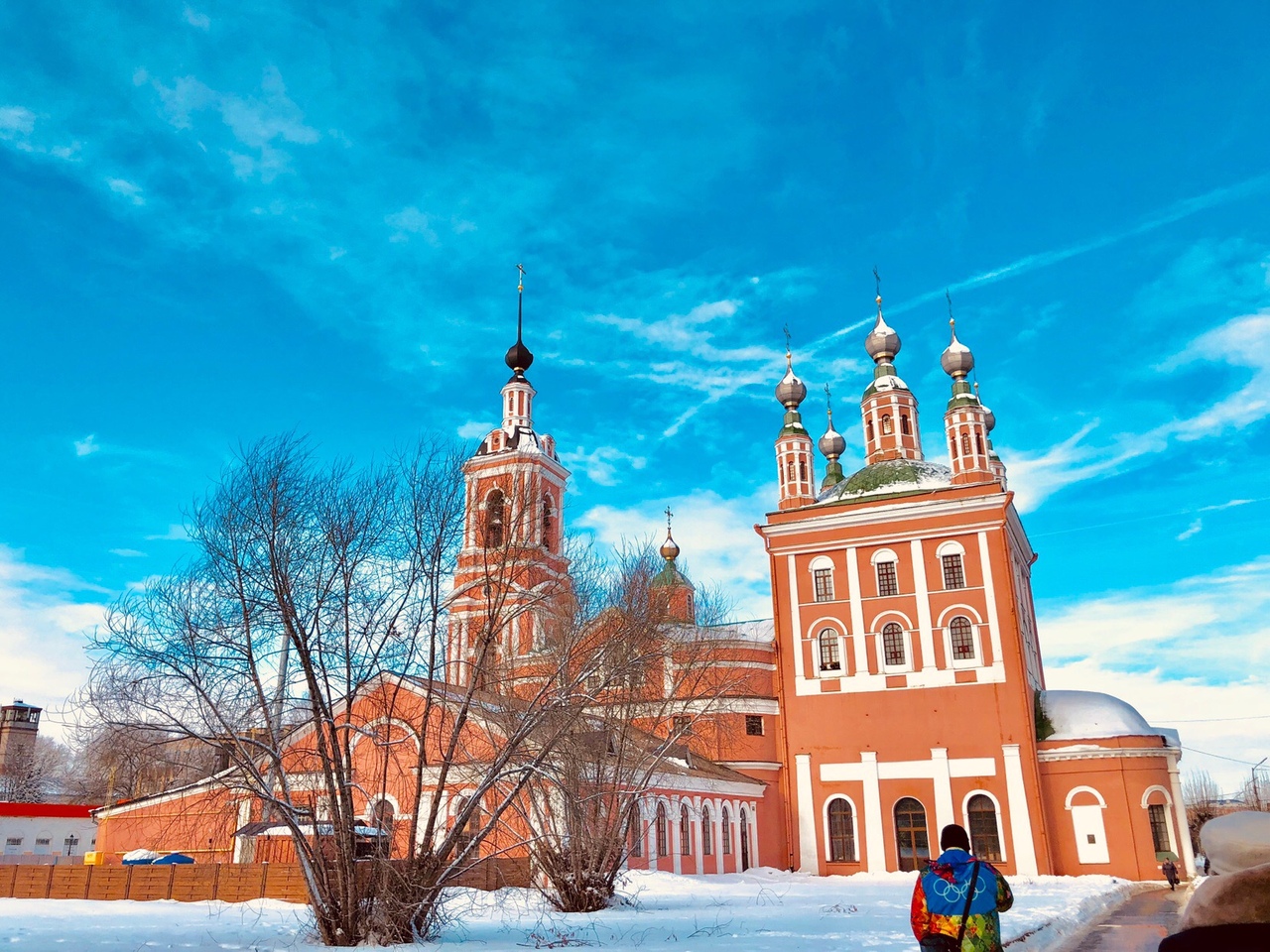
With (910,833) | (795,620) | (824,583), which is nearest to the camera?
(910,833)

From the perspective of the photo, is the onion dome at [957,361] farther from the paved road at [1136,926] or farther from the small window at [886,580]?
the paved road at [1136,926]

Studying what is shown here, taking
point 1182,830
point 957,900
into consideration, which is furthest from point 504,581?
point 1182,830

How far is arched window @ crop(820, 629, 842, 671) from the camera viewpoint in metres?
38.1

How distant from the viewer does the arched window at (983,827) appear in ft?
110

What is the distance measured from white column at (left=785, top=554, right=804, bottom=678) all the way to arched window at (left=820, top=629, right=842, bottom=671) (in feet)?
2.77

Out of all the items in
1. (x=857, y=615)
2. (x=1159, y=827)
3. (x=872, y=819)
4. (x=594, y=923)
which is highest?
(x=857, y=615)

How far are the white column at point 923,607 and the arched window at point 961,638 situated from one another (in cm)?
78

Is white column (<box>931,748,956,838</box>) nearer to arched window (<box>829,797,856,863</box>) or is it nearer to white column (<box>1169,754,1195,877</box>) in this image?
arched window (<box>829,797,856,863</box>)

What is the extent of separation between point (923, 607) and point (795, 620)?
4.97 m

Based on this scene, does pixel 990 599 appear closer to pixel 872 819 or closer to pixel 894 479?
pixel 894 479

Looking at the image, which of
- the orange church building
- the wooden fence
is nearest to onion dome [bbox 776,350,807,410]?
the orange church building

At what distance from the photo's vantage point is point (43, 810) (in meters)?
42.8

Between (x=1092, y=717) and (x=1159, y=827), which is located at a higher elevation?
(x=1092, y=717)

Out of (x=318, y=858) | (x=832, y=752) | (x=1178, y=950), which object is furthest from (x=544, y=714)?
(x=832, y=752)
